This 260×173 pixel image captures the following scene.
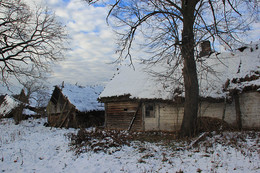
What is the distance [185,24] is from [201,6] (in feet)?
3.36

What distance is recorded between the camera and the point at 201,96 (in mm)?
11898

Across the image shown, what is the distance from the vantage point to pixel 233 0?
7652mm

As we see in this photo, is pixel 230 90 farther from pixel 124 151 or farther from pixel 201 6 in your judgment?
pixel 124 151

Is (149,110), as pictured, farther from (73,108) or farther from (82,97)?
(82,97)

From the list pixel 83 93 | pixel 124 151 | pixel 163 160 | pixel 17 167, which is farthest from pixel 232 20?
pixel 83 93

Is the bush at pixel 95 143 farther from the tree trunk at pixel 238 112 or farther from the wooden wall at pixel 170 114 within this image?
the tree trunk at pixel 238 112

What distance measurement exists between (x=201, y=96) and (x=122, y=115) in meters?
6.32

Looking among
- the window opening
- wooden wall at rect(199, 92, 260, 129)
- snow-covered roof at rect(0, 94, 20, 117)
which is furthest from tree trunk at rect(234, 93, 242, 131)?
snow-covered roof at rect(0, 94, 20, 117)

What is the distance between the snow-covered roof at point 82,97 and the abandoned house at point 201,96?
4.11 metres

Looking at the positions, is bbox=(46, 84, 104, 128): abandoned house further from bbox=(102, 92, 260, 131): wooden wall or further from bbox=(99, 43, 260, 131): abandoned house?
bbox=(99, 43, 260, 131): abandoned house

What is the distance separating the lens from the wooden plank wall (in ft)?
48.6

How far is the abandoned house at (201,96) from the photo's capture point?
1128 centimetres

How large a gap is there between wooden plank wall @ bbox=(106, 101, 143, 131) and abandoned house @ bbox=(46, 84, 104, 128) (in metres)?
2.41

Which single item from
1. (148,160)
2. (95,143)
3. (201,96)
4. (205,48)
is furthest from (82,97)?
(148,160)
